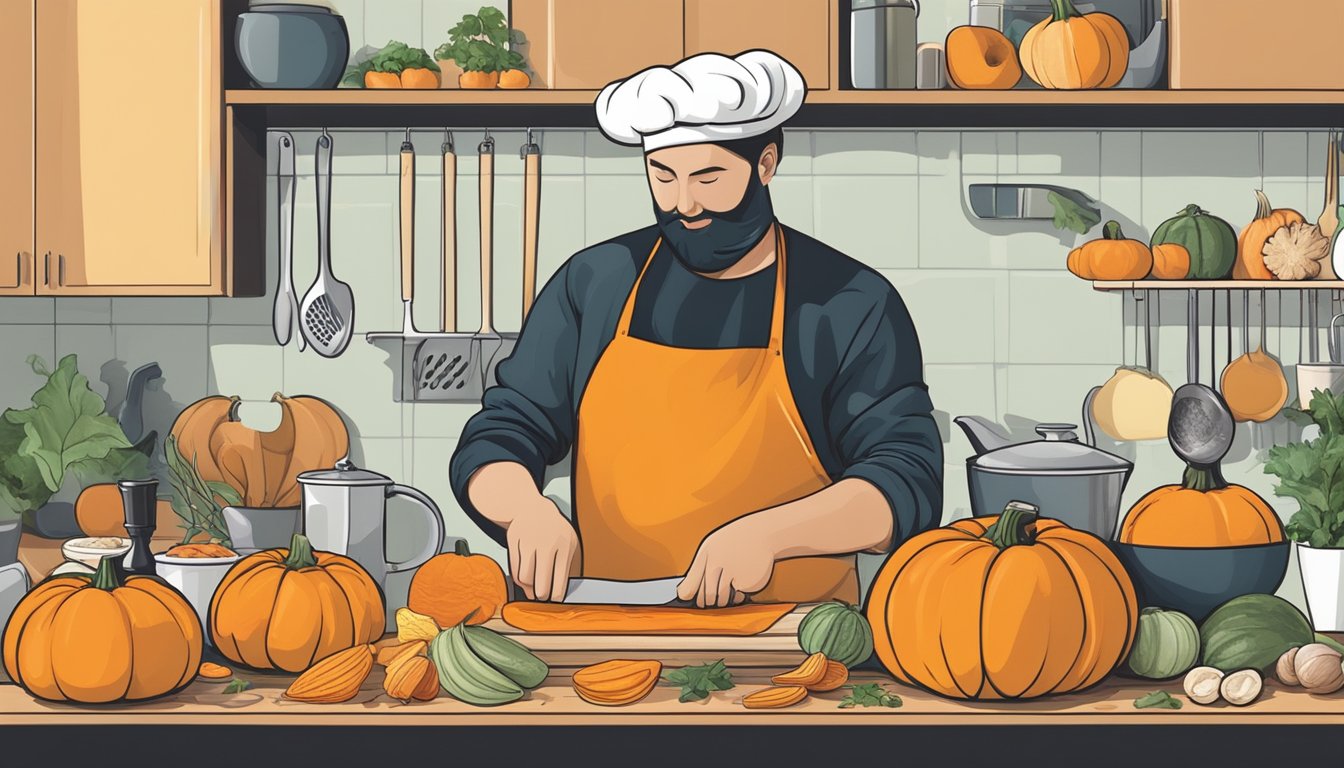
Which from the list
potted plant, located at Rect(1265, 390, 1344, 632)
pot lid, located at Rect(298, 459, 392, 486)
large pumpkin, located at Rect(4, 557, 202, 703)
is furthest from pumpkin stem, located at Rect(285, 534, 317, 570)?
potted plant, located at Rect(1265, 390, 1344, 632)

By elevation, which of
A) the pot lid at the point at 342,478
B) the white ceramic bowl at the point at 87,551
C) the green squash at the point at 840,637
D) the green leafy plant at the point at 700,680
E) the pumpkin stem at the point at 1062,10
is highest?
the pumpkin stem at the point at 1062,10

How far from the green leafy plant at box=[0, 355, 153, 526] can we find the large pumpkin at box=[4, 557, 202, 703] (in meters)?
1.05

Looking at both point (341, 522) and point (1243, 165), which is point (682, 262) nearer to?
point (341, 522)

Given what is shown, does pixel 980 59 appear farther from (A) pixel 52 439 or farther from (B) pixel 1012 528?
(A) pixel 52 439

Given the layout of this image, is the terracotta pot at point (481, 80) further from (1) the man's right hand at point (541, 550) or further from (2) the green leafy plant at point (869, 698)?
(2) the green leafy plant at point (869, 698)

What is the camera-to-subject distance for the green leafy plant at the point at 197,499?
2398 millimetres

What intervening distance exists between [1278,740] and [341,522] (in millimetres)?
1388

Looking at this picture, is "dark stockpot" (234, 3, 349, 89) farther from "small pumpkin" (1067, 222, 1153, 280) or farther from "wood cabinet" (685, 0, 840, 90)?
"small pumpkin" (1067, 222, 1153, 280)

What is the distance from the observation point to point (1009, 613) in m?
1.28

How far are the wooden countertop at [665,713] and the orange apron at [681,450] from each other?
88 centimetres

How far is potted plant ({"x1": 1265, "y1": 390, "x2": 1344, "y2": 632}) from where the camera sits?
5.57ft

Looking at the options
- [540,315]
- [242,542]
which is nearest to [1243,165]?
[540,315]

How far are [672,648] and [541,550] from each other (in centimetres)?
41

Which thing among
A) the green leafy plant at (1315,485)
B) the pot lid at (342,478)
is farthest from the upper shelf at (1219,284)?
the pot lid at (342,478)
